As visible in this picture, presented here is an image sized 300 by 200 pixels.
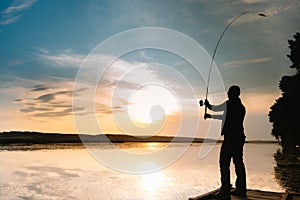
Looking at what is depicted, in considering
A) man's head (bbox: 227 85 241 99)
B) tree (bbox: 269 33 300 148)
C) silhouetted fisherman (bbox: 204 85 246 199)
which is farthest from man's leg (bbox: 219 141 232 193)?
tree (bbox: 269 33 300 148)

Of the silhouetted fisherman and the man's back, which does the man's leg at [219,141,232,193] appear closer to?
the silhouetted fisherman

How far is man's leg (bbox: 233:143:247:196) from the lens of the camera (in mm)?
9648

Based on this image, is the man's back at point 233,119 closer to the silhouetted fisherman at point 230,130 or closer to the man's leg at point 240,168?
the silhouetted fisherman at point 230,130

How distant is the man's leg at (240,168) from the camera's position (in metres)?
9.65

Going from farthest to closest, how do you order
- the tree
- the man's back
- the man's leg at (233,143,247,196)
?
1. the tree
2. the man's leg at (233,143,247,196)
3. the man's back

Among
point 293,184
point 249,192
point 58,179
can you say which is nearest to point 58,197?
point 58,179

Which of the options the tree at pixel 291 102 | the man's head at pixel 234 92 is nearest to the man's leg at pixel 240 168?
the man's head at pixel 234 92

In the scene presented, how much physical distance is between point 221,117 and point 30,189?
14413mm

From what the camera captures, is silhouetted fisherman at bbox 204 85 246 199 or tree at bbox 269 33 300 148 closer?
silhouetted fisherman at bbox 204 85 246 199

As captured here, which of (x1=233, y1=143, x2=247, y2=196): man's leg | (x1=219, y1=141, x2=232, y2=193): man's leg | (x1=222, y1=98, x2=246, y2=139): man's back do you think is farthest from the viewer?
(x1=233, y1=143, x2=247, y2=196): man's leg

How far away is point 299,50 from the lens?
44.6 m

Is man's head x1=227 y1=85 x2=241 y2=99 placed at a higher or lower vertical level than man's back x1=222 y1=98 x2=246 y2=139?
higher

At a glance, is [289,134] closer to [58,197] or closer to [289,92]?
[289,92]

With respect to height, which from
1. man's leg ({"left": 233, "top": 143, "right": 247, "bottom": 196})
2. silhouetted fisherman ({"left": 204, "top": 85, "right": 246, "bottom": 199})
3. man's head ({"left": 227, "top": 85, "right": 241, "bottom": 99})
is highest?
man's head ({"left": 227, "top": 85, "right": 241, "bottom": 99})
